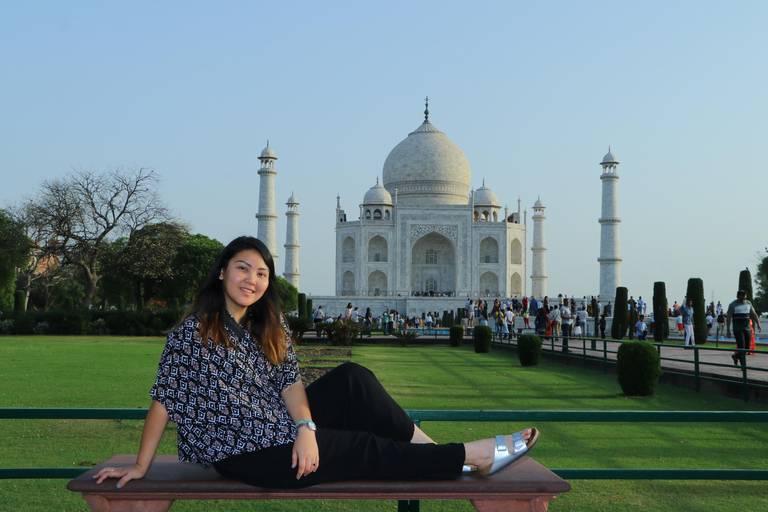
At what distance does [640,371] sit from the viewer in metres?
8.21

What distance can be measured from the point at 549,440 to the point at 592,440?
1.09ft

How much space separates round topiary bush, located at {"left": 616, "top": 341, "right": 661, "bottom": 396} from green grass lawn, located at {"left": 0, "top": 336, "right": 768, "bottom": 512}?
0.62 feet

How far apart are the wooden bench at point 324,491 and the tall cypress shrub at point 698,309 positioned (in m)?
16.0

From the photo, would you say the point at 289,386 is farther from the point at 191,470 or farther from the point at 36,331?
the point at 36,331

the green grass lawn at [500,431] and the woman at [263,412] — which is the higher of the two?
the woman at [263,412]

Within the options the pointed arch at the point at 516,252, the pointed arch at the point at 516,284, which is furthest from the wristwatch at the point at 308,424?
the pointed arch at the point at 516,252

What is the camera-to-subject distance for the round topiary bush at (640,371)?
324 inches

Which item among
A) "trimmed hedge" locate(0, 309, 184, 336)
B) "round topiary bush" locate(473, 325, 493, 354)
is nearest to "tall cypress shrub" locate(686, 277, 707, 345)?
"round topiary bush" locate(473, 325, 493, 354)

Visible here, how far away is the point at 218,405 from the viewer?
2.35 meters

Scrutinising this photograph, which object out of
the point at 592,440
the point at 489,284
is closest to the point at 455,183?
the point at 489,284

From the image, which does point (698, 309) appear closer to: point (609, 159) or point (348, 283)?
point (609, 159)

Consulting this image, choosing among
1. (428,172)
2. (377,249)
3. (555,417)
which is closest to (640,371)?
(555,417)

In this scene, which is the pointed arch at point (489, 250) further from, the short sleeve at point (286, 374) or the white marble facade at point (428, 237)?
the short sleeve at point (286, 374)

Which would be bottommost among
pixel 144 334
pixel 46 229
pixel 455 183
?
pixel 144 334
